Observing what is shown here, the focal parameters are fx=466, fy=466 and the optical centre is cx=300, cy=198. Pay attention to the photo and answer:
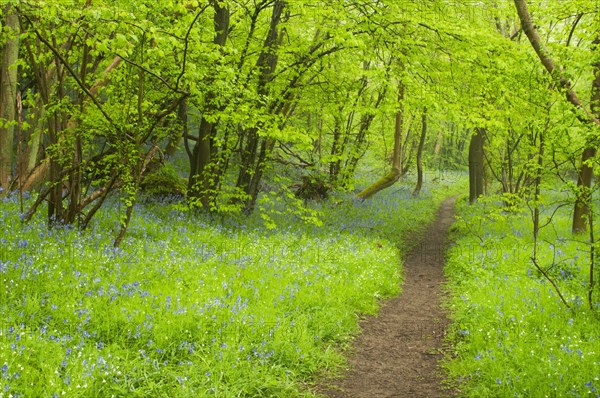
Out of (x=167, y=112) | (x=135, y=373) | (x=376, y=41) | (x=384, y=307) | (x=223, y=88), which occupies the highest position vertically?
(x=376, y=41)

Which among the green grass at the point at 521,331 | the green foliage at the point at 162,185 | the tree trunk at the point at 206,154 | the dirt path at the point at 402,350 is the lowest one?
the dirt path at the point at 402,350

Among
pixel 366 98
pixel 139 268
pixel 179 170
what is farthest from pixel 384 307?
pixel 179 170

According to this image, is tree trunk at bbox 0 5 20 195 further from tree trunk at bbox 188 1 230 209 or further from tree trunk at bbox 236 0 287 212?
tree trunk at bbox 236 0 287 212

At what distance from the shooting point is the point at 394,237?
1542 cm

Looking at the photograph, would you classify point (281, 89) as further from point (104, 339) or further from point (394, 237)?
point (104, 339)

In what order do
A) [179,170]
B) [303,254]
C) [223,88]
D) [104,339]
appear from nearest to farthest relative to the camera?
[104,339] → [223,88] → [303,254] → [179,170]

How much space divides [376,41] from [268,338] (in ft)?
28.5

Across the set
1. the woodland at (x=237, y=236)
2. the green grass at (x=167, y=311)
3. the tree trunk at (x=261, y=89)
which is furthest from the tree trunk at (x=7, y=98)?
the tree trunk at (x=261, y=89)

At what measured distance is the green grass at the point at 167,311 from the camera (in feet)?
14.8

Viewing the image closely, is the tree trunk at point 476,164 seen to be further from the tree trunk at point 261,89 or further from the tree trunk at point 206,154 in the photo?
the tree trunk at point 206,154

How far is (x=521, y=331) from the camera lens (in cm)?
630

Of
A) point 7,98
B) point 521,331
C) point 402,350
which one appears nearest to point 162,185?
point 7,98

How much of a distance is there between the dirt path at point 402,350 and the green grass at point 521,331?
31cm

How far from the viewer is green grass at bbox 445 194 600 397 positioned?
5020 mm
